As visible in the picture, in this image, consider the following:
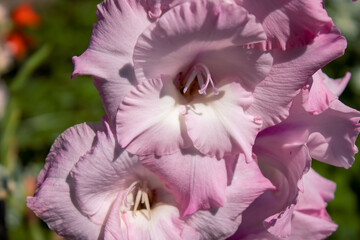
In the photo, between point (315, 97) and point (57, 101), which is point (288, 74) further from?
point (57, 101)

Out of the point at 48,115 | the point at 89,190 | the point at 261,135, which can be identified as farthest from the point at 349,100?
the point at 89,190

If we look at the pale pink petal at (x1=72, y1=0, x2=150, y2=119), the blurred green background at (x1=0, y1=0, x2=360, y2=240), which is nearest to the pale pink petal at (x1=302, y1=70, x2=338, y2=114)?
the pale pink petal at (x1=72, y1=0, x2=150, y2=119)

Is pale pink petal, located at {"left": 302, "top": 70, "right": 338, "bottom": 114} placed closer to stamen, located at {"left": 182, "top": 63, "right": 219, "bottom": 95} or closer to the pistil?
stamen, located at {"left": 182, "top": 63, "right": 219, "bottom": 95}

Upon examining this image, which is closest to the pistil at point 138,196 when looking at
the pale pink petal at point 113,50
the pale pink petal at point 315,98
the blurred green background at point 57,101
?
the pale pink petal at point 113,50

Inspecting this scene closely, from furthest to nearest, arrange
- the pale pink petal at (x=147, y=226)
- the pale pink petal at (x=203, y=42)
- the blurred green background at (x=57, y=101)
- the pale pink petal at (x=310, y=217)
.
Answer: the blurred green background at (x=57, y=101), the pale pink petal at (x=310, y=217), the pale pink petal at (x=147, y=226), the pale pink petal at (x=203, y=42)

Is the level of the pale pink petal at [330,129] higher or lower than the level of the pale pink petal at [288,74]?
lower

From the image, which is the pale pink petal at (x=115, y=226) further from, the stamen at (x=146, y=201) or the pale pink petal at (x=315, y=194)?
the pale pink petal at (x=315, y=194)

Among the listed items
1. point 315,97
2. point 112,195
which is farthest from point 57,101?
point 315,97
